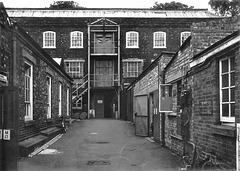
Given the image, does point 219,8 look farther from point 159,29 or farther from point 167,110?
point 167,110

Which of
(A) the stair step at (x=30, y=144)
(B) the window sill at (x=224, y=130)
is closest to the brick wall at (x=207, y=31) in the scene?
(B) the window sill at (x=224, y=130)

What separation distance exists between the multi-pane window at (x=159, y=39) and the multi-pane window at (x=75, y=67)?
25.3 ft

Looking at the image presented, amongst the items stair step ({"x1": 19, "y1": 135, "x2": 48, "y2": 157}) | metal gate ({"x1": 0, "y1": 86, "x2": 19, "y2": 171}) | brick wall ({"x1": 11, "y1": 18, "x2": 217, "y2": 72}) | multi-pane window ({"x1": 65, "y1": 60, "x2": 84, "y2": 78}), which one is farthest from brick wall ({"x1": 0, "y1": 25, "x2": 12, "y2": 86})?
brick wall ({"x1": 11, "y1": 18, "x2": 217, "y2": 72})

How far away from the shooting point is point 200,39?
362 inches

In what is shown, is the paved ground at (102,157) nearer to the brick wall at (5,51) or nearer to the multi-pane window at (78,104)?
the brick wall at (5,51)

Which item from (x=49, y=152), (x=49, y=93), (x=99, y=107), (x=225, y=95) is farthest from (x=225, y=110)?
(x=99, y=107)

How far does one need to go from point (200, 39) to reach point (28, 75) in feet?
21.7

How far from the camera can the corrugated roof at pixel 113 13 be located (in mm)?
36875

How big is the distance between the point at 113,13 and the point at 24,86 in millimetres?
27106

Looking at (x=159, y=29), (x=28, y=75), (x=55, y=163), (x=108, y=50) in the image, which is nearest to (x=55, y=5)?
(x=108, y=50)

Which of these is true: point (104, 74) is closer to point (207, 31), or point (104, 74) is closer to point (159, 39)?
point (159, 39)

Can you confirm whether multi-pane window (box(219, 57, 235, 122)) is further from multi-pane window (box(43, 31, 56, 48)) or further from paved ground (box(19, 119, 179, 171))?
multi-pane window (box(43, 31, 56, 48))

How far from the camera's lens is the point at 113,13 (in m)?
37.8

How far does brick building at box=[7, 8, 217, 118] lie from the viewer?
3588 centimetres
